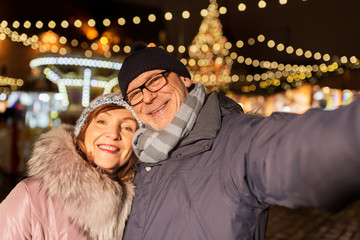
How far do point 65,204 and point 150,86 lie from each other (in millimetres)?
909

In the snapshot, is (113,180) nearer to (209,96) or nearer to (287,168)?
(209,96)

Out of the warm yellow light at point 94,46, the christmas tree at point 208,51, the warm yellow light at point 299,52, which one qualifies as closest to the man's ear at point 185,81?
the warm yellow light at point 299,52

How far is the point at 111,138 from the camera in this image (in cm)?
208

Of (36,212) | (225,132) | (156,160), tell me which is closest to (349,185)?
(225,132)

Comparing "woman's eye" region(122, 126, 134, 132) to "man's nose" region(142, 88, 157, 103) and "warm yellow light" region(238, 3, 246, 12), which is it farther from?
"warm yellow light" region(238, 3, 246, 12)

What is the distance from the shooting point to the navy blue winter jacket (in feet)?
3.23

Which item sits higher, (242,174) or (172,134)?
(172,134)

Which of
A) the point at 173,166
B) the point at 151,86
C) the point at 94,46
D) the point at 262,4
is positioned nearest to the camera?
the point at 173,166

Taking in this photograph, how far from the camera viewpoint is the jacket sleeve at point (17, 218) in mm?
1764

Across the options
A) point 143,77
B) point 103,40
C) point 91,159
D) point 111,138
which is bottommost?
point 91,159

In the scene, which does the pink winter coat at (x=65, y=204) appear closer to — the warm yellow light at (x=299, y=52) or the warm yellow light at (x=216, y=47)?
the warm yellow light at (x=299, y=52)

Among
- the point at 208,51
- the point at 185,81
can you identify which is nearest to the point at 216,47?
the point at 208,51

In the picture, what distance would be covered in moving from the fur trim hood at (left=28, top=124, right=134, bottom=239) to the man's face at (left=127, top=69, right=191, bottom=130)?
0.45 m

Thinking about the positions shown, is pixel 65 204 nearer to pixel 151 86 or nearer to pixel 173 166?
pixel 173 166
